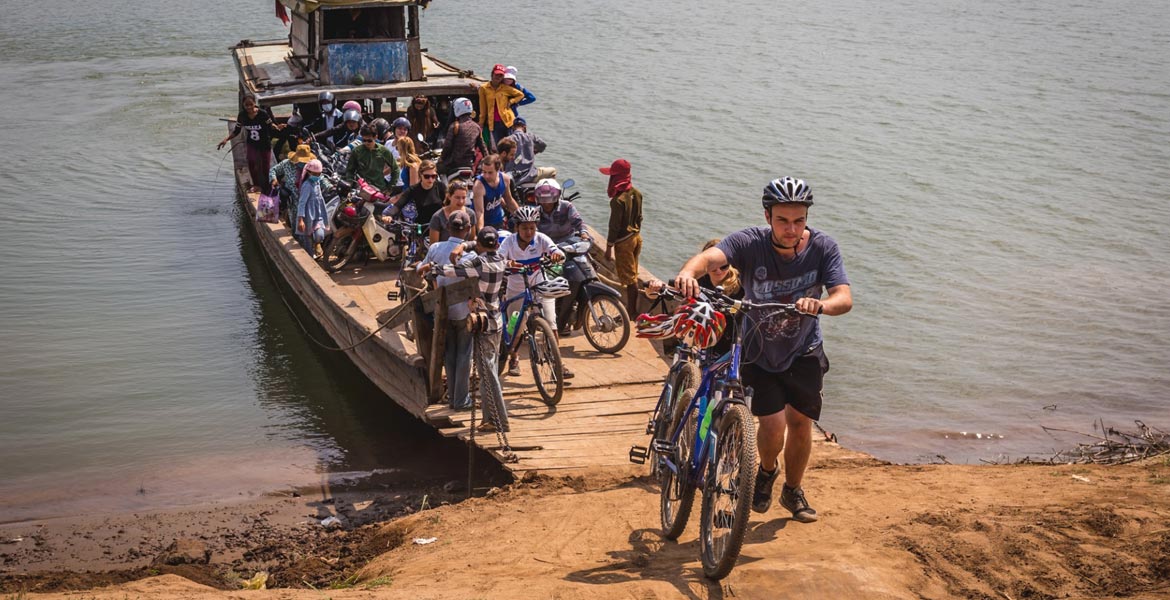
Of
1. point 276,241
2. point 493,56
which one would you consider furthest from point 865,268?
point 493,56

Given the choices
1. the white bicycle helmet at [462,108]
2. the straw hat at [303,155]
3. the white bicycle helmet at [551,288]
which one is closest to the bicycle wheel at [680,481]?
the white bicycle helmet at [551,288]

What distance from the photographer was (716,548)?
245 inches

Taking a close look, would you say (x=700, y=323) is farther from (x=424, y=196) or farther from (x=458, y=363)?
(x=424, y=196)

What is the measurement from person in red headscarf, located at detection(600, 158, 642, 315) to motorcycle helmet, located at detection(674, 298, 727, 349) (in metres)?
5.24

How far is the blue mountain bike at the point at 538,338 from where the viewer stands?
9719 mm

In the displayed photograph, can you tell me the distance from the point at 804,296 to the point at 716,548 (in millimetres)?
1421

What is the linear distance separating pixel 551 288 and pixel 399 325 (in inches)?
122

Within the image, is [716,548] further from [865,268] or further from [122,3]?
[122,3]

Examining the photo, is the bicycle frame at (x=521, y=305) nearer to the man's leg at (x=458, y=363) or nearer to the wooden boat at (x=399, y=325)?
the wooden boat at (x=399, y=325)

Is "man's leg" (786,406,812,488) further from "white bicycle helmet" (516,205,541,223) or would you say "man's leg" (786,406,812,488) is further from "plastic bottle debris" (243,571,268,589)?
"white bicycle helmet" (516,205,541,223)

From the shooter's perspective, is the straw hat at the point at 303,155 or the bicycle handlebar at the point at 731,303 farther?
the straw hat at the point at 303,155

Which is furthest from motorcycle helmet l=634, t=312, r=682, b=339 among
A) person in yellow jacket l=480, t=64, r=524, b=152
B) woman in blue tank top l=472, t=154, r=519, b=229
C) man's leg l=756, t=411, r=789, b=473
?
person in yellow jacket l=480, t=64, r=524, b=152

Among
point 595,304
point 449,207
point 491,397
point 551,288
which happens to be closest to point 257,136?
point 449,207

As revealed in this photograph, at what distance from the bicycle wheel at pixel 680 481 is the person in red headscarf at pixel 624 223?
→ 476 centimetres
